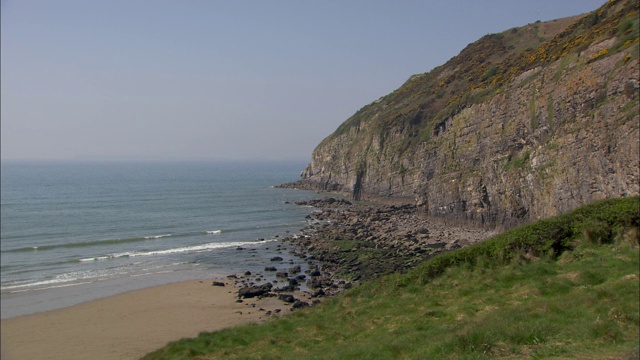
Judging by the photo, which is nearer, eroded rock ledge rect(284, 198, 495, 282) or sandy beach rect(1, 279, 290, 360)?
sandy beach rect(1, 279, 290, 360)

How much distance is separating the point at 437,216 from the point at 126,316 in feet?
134

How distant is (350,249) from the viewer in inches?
2064

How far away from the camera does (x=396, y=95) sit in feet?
392

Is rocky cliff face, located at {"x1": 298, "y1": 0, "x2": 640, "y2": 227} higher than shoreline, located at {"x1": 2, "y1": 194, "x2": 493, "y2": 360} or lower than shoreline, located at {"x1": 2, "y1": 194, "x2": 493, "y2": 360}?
higher

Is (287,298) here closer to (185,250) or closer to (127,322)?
(127,322)

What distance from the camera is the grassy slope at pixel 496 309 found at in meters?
10.7

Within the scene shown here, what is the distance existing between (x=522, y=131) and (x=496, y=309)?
40.8 m

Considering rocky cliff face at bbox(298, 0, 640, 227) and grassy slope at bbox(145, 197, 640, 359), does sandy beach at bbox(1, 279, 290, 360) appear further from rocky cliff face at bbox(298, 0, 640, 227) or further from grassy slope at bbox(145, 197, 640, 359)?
rocky cliff face at bbox(298, 0, 640, 227)

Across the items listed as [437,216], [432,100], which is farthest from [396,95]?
[437,216]

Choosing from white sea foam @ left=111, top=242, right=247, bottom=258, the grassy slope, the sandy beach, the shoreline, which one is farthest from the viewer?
white sea foam @ left=111, top=242, right=247, bottom=258

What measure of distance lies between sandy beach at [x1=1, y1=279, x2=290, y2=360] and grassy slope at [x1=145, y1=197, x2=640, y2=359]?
31.8 feet

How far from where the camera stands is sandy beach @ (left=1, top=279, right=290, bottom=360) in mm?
27328

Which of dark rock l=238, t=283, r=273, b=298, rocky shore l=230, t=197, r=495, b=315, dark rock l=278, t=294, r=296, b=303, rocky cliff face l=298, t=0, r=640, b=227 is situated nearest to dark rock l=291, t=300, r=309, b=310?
rocky shore l=230, t=197, r=495, b=315

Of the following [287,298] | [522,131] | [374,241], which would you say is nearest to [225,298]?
[287,298]
